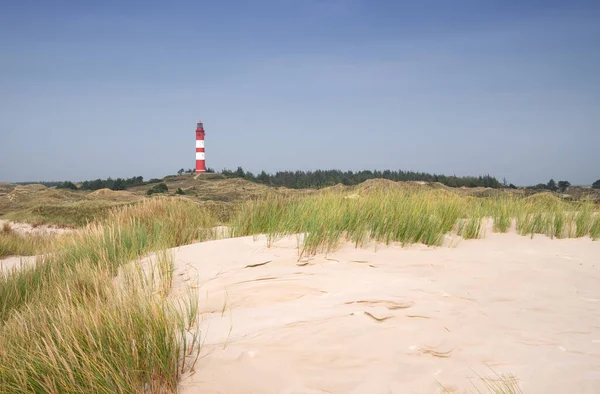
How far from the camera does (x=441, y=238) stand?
6.06m

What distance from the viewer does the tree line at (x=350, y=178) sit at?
83.8 ft

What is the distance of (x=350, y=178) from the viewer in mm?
26812

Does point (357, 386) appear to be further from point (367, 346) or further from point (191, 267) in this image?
point (191, 267)

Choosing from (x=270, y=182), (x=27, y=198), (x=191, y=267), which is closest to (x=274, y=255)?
(x=191, y=267)

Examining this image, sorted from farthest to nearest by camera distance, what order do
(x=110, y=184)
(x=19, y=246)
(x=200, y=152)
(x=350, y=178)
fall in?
(x=200, y=152) < (x=110, y=184) < (x=350, y=178) < (x=19, y=246)

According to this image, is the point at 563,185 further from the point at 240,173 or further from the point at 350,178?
the point at 240,173

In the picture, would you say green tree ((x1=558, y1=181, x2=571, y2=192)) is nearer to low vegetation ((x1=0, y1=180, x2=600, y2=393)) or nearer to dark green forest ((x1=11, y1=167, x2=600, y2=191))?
dark green forest ((x1=11, y1=167, x2=600, y2=191))

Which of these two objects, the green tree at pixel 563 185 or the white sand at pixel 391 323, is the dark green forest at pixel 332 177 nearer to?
the green tree at pixel 563 185

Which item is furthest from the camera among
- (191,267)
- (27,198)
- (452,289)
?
(27,198)

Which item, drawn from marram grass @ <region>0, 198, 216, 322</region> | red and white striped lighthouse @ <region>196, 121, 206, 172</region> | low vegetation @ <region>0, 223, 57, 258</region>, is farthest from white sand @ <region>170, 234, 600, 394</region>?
red and white striped lighthouse @ <region>196, 121, 206, 172</region>

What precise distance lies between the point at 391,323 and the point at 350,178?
78.5ft

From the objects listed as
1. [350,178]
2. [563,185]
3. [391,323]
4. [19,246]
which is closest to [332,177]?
[350,178]

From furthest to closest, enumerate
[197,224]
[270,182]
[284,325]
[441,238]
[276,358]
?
[270,182] → [197,224] → [441,238] → [284,325] → [276,358]

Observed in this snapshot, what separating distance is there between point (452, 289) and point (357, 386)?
1881mm
